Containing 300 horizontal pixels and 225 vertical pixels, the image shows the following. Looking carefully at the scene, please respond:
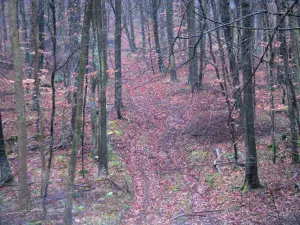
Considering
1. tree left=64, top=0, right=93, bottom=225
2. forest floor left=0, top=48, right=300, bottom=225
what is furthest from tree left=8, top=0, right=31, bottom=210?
tree left=64, top=0, right=93, bottom=225

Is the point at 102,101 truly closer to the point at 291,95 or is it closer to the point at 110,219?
the point at 110,219

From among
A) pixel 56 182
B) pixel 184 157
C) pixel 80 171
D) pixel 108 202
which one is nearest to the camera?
pixel 108 202

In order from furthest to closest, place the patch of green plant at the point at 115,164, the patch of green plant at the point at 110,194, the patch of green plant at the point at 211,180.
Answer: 1. the patch of green plant at the point at 115,164
2. the patch of green plant at the point at 211,180
3. the patch of green plant at the point at 110,194

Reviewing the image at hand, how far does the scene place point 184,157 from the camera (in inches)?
616

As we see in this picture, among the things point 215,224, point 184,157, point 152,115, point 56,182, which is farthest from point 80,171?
point 152,115

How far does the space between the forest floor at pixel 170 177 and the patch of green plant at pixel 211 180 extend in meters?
0.01

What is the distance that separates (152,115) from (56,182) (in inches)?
376

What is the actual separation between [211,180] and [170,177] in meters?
1.72

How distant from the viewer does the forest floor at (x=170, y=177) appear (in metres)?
10.2

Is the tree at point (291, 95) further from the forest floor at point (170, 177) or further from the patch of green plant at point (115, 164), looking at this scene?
the patch of green plant at point (115, 164)

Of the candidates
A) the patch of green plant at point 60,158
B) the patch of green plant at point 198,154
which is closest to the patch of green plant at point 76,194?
the patch of green plant at point 60,158

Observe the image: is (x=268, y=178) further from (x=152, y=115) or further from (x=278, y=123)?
(x=152, y=115)

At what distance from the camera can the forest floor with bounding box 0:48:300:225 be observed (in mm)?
10188

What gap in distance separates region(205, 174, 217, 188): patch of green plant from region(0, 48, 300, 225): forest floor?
1 cm
